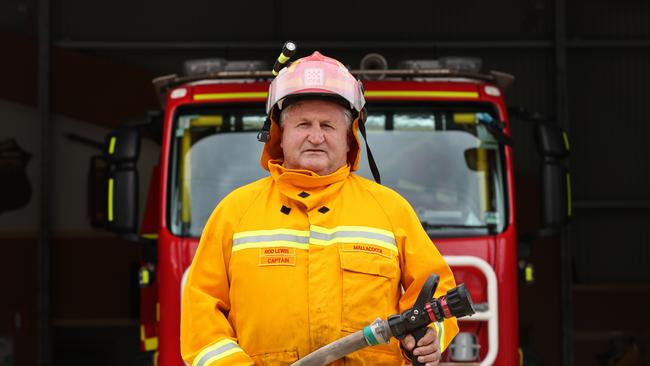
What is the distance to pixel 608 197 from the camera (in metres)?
9.88

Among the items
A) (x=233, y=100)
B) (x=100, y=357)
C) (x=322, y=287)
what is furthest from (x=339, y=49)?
(x=322, y=287)

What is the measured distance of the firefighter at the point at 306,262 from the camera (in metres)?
3.16

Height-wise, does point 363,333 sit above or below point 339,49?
below

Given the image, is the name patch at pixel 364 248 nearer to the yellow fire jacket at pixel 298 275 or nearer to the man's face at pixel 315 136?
the yellow fire jacket at pixel 298 275

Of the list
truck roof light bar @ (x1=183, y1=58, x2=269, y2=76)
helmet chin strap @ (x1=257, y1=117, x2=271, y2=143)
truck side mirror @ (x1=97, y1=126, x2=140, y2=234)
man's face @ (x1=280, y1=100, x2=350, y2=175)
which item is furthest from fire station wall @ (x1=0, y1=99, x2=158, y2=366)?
man's face @ (x1=280, y1=100, x2=350, y2=175)

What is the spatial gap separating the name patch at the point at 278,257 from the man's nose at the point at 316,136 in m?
0.33

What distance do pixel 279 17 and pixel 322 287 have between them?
271 inches

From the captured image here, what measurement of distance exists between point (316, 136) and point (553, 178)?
2740 millimetres

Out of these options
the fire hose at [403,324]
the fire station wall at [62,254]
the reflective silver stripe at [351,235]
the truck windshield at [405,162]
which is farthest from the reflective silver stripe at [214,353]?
the fire station wall at [62,254]

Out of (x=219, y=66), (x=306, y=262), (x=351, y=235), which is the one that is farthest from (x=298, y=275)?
(x=219, y=66)

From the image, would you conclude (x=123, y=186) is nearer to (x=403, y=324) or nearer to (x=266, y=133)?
(x=266, y=133)

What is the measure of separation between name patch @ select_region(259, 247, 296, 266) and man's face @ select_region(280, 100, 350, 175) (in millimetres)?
268

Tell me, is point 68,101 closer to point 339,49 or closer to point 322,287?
point 339,49

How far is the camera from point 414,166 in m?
5.72
